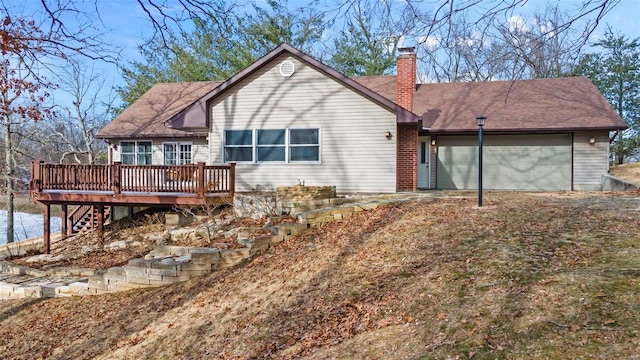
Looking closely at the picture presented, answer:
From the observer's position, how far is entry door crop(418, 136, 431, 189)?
52.3ft

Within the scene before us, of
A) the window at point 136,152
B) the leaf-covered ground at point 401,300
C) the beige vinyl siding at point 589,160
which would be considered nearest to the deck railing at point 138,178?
the leaf-covered ground at point 401,300

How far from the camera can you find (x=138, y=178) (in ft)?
41.6

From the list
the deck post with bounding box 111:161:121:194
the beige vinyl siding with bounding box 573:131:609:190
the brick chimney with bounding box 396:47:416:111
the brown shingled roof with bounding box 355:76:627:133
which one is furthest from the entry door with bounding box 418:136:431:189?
the deck post with bounding box 111:161:121:194

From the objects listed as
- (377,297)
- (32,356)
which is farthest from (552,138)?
(32,356)

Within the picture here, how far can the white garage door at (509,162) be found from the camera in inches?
595

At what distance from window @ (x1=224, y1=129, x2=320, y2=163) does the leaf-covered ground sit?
467 centimetres

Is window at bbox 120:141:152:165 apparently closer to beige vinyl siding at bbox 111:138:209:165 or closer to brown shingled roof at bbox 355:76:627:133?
beige vinyl siding at bbox 111:138:209:165

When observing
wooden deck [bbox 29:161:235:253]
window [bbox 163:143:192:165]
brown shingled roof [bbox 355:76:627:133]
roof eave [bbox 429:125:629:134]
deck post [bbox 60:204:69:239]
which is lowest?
deck post [bbox 60:204:69:239]

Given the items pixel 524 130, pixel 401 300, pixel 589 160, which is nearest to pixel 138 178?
pixel 401 300

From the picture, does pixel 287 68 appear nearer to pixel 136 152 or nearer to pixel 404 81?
pixel 404 81

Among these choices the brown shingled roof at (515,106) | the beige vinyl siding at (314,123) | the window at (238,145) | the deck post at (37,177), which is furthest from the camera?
the brown shingled roof at (515,106)

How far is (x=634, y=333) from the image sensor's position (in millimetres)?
3275

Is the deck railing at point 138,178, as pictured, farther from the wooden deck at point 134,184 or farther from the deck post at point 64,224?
the deck post at point 64,224

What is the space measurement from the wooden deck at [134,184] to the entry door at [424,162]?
7268 mm
